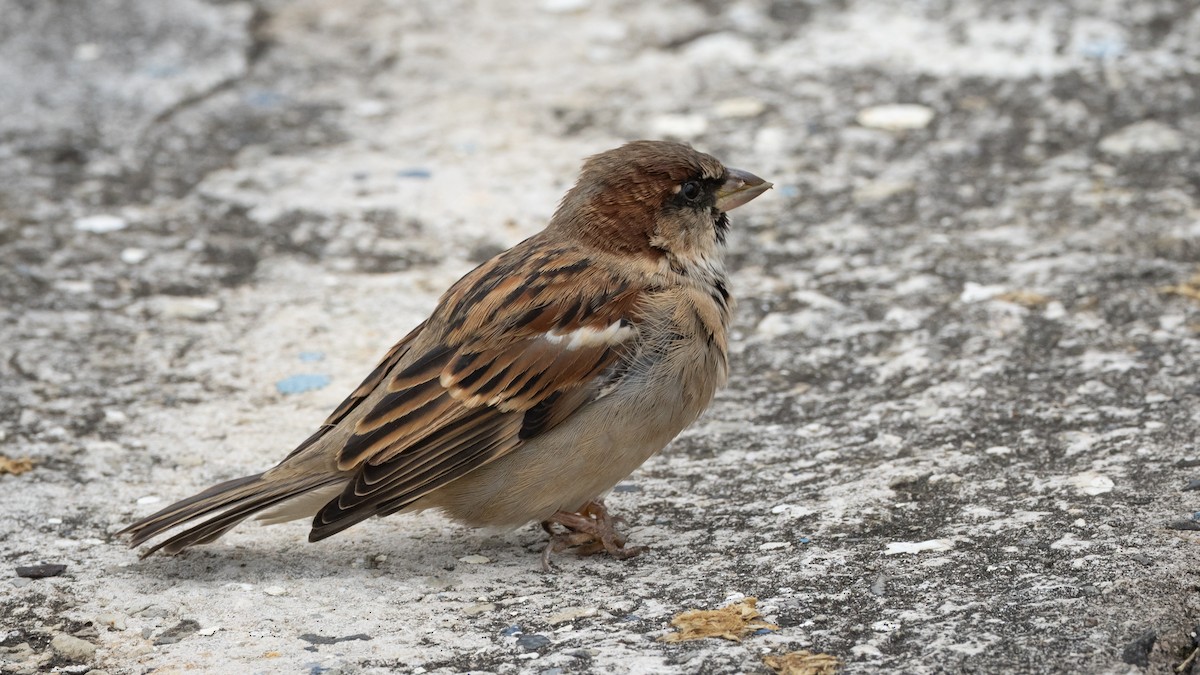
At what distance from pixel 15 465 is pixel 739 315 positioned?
101 inches

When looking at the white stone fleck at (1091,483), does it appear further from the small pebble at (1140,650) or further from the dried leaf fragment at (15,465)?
the dried leaf fragment at (15,465)

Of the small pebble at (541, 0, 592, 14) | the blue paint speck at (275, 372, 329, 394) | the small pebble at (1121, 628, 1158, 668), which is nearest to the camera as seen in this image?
the small pebble at (1121, 628, 1158, 668)

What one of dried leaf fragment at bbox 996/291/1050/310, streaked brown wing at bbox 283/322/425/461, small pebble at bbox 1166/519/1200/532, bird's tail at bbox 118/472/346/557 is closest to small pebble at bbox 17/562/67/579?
bird's tail at bbox 118/472/346/557

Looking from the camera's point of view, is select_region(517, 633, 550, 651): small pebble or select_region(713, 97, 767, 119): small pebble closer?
select_region(517, 633, 550, 651): small pebble

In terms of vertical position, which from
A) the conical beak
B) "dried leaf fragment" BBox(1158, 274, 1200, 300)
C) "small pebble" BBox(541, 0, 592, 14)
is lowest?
"dried leaf fragment" BBox(1158, 274, 1200, 300)

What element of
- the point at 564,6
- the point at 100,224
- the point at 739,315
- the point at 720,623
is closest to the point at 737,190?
the point at 739,315

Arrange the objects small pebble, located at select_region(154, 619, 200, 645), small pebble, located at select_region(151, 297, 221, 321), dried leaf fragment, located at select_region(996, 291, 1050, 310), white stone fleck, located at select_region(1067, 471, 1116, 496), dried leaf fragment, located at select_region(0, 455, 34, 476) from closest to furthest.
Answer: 1. small pebble, located at select_region(154, 619, 200, 645)
2. white stone fleck, located at select_region(1067, 471, 1116, 496)
3. dried leaf fragment, located at select_region(0, 455, 34, 476)
4. dried leaf fragment, located at select_region(996, 291, 1050, 310)
5. small pebble, located at select_region(151, 297, 221, 321)

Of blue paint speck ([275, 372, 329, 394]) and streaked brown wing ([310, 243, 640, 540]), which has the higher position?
streaked brown wing ([310, 243, 640, 540])

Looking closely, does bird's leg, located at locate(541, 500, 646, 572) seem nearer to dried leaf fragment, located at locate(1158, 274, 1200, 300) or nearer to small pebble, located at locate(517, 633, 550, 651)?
small pebble, located at locate(517, 633, 550, 651)

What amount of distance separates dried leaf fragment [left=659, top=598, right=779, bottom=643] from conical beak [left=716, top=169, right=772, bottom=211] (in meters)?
1.42

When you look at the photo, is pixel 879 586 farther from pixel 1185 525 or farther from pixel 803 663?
pixel 1185 525

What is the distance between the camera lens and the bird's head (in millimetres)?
4262

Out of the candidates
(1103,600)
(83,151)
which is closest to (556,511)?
(1103,600)

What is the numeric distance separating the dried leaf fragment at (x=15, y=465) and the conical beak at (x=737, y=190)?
2.23m
